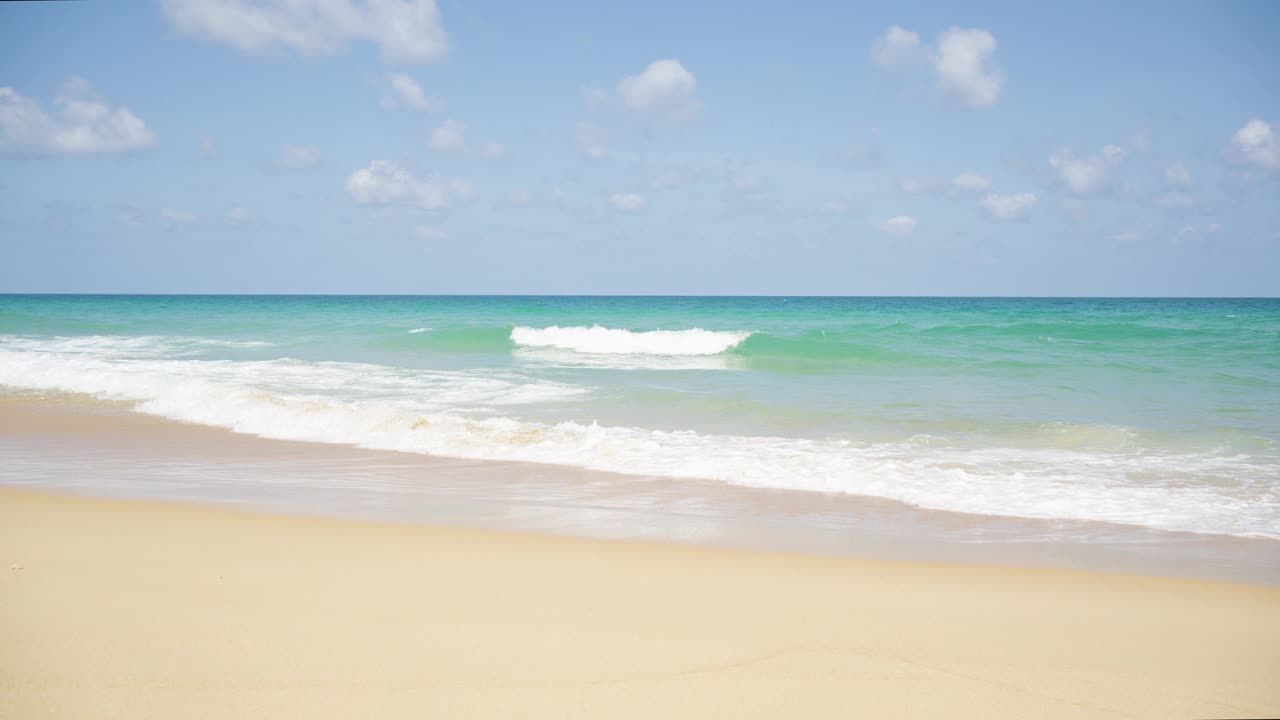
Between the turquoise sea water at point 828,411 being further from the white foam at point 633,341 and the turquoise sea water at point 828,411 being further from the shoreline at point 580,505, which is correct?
the white foam at point 633,341

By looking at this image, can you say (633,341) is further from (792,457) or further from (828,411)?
(792,457)

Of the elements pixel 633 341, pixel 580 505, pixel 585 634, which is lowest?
pixel 580 505

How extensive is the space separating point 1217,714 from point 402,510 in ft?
16.4

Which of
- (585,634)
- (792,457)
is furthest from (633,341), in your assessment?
(585,634)

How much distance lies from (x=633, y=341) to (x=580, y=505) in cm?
2350

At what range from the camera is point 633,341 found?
29812 millimetres

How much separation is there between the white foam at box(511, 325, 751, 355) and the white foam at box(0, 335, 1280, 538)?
595 inches

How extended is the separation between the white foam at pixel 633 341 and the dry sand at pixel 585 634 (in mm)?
22605

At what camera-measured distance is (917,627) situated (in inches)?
145

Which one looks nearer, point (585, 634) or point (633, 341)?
point (585, 634)

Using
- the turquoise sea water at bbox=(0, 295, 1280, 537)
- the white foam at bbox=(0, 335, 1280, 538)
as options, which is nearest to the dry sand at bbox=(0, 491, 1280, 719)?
the white foam at bbox=(0, 335, 1280, 538)

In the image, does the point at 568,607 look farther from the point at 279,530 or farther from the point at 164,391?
the point at 164,391

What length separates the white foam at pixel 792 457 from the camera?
21.2ft

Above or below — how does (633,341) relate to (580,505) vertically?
above
